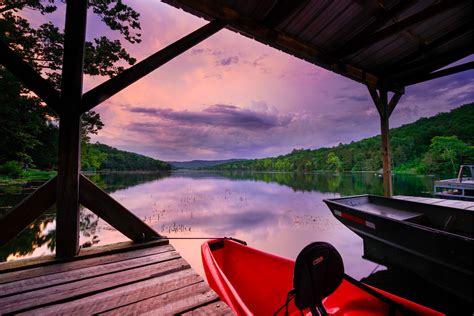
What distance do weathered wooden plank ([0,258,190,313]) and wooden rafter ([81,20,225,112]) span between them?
169 cm

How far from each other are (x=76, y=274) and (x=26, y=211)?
810mm

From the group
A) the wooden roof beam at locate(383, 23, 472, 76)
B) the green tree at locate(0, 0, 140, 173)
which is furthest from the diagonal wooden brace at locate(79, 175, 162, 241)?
the wooden roof beam at locate(383, 23, 472, 76)

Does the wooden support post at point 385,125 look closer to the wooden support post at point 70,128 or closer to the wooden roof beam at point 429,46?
the wooden roof beam at point 429,46

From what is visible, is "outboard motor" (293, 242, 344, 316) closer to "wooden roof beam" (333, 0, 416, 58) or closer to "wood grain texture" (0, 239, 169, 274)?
"wood grain texture" (0, 239, 169, 274)

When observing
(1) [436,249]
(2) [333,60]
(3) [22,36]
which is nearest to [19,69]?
(2) [333,60]

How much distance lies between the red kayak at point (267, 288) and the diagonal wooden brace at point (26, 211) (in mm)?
1828

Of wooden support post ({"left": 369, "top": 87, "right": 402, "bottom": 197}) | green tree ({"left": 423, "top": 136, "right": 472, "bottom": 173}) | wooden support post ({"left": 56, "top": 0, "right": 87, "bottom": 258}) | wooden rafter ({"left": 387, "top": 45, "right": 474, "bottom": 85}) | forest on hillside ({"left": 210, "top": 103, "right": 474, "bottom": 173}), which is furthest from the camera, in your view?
forest on hillside ({"left": 210, "top": 103, "right": 474, "bottom": 173})

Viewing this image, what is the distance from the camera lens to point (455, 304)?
2.67 metres

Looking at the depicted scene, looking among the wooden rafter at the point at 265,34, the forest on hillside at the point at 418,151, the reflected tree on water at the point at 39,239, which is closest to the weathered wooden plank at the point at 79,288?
the wooden rafter at the point at 265,34

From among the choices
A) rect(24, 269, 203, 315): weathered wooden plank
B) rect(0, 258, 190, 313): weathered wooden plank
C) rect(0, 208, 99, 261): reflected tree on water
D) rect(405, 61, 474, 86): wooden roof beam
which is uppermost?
rect(405, 61, 474, 86): wooden roof beam

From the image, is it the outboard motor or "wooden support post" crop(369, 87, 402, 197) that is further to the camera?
"wooden support post" crop(369, 87, 402, 197)

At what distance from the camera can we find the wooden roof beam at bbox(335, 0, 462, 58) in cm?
250

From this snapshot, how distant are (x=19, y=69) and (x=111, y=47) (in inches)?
279

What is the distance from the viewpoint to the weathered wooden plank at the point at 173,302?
4.73 ft
